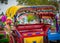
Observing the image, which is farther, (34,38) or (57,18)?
(57,18)

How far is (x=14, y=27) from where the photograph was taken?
805 cm

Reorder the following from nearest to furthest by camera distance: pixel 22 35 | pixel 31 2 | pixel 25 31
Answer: pixel 22 35, pixel 25 31, pixel 31 2

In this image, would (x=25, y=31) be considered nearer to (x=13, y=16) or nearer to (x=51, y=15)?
(x=13, y=16)

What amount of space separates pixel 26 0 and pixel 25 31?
10485mm

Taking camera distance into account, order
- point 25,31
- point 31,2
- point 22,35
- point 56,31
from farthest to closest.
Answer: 1. point 31,2
2. point 56,31
3. point 25,31
4. point 22,35

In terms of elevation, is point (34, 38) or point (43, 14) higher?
point (43, 14)

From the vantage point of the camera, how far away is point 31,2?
17.8m

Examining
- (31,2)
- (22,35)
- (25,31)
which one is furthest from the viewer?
(31,2)

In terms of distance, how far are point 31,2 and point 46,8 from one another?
30.5ft

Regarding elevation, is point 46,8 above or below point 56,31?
above

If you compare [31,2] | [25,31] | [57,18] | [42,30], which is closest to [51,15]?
[57,18]

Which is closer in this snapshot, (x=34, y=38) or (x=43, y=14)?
(x=34, y=38)

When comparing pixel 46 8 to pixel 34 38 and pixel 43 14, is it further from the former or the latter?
pixel 34 38

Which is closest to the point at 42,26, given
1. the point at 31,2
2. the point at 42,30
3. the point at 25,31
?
the point at 42,30
